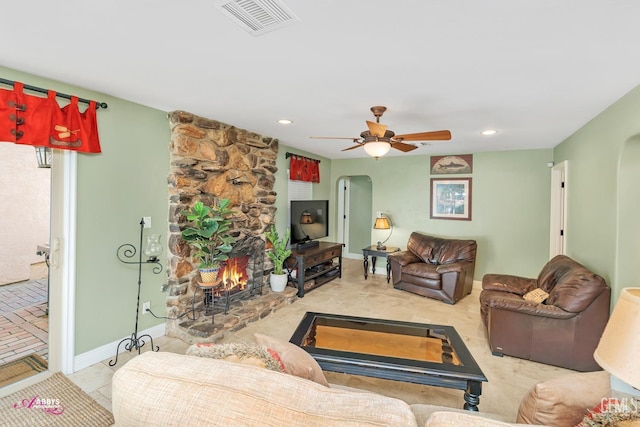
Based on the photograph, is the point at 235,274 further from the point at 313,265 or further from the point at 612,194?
the point at 612,194

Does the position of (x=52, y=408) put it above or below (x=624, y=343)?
below

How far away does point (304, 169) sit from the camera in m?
5.32

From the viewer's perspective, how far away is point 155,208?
308cm

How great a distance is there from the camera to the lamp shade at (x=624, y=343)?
3.10 ft

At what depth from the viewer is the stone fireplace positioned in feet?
10.5

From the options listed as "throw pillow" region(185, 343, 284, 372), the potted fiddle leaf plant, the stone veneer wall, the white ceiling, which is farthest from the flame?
"throw pillow" region(185, 343, 284, 372)

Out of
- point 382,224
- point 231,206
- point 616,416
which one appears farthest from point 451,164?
point 616,416

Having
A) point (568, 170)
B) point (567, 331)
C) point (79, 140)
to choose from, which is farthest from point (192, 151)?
point (568, 170)

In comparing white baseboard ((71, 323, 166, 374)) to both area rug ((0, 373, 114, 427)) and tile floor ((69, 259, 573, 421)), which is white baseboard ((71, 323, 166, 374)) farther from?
area rug ((0, 373, 114, 427))

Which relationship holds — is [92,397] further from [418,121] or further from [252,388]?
[418,121]

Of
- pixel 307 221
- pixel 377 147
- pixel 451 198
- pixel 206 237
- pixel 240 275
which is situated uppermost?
pixel 377 147

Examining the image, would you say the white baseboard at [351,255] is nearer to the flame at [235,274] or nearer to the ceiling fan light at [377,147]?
→ the flame at [235,274]

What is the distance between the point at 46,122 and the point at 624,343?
3.48 m

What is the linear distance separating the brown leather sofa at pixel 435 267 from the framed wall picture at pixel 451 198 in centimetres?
54
